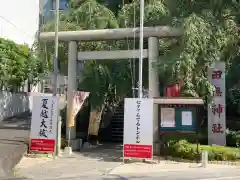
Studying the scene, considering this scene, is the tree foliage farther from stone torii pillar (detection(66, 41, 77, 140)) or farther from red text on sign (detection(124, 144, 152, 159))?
red text on sign (detection(124, 144, 152, 159))

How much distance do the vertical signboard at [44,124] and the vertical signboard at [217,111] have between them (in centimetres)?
618

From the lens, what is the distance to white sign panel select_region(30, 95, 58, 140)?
54.3ft

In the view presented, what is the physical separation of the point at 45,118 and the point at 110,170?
3.99 meters

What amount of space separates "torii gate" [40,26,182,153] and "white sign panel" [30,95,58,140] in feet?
6.61

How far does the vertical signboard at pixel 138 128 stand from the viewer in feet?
50.9

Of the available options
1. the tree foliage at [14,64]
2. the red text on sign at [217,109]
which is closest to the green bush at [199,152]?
the red text on sign at [217,109]

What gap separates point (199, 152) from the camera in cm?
1573

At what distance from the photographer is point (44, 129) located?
16.7 metres

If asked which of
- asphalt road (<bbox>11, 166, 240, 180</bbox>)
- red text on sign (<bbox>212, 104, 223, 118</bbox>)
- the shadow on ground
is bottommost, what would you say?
asphalt road (<bbox>11, 166, 240, 180</bbox>)

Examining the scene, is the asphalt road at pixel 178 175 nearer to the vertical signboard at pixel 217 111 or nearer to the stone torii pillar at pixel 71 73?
the vertical signboard at pixel 217 111

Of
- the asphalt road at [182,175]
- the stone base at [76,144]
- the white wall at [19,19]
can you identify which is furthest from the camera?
the white wall at [19,19]

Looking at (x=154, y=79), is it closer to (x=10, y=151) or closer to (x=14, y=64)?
(x=10, y=151)

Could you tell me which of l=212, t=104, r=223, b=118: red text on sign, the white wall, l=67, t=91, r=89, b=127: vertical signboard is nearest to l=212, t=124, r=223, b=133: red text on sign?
l=212, t=104, r=223, b=118: red text on sign

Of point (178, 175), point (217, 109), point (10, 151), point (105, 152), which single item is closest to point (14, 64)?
point (105, 152)
